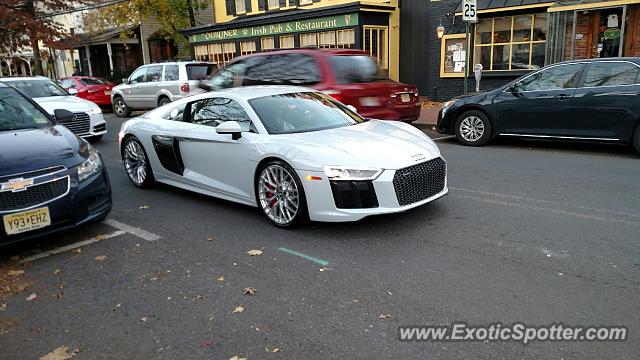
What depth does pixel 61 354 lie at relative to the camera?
316cm

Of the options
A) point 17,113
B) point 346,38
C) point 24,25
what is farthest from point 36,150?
point 24,25

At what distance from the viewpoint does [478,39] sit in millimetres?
16781

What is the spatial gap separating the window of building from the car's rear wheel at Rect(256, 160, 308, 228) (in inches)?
244

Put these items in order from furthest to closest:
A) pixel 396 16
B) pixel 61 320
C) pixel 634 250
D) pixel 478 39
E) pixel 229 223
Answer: pixel 396 16
pixel 478 39
pixel 229 223
pixel 634 250
pixel 61 320

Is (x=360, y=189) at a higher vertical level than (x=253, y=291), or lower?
higher

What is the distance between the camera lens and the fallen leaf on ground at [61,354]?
3.13 m

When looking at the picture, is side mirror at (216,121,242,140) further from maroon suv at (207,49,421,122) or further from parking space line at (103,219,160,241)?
maroon suv at (207,49,421,122)

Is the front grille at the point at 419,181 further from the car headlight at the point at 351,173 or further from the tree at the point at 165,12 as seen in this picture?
the tree at the point at 165,12

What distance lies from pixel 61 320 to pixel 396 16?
1835 cm

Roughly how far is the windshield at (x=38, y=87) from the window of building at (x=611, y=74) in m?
10.9

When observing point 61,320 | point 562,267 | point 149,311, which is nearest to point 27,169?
point 61,320

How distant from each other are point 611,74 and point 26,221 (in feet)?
28.5

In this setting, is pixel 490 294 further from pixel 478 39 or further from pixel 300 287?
pixel 478 39

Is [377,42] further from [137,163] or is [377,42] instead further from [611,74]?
[137,163]
